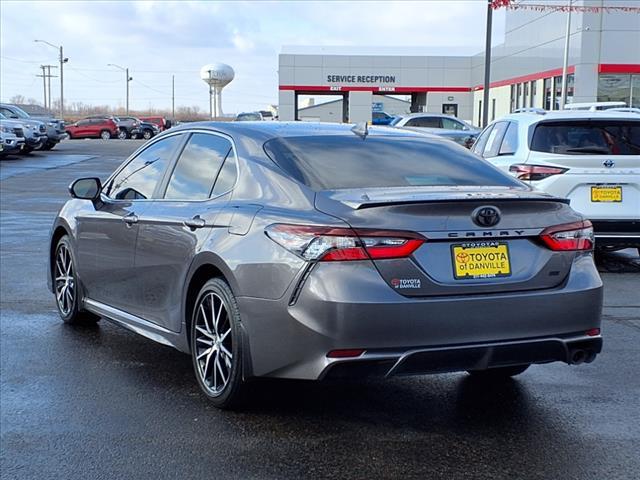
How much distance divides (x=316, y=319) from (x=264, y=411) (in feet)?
3.35

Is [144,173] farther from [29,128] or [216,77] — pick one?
[216,77]

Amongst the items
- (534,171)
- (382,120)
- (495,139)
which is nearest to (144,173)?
(534,171)

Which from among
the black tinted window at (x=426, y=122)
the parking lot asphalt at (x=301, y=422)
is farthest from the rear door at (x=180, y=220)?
the black tinted window at (x=426, y=122)

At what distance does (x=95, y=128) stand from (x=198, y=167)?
5958 cm

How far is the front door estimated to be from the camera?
580 centimetres

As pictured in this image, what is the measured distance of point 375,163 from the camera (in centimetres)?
498

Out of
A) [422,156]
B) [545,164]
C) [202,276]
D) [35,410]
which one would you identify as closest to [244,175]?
[202,276]

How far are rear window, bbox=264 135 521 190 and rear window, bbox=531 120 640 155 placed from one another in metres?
4.22

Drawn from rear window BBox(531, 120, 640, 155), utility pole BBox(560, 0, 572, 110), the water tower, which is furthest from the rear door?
the water tower

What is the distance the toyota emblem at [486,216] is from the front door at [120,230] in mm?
2389

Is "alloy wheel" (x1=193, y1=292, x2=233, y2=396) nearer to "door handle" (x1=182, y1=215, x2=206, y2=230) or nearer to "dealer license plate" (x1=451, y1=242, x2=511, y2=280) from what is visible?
"door handle" (x1=182, y1=215, x2=206, y2=230)

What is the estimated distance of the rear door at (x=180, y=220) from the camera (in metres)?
5.00

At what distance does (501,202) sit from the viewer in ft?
14.3

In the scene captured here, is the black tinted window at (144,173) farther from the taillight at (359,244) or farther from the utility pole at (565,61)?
the utility pole at (565,61)
